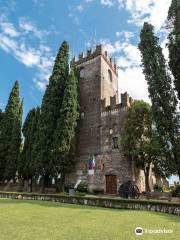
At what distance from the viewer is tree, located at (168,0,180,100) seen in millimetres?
19656

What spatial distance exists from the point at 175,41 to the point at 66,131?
44.0 feet

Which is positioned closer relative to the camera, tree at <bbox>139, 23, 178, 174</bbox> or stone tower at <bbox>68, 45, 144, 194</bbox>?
tree at <bbox>139, 23, 178, 174</bbox>

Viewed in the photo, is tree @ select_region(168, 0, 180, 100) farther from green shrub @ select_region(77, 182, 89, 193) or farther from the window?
green shrub @ select_region(77, 182, 89, 193)

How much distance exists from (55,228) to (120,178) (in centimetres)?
1705

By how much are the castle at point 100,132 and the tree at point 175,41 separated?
21.7ft

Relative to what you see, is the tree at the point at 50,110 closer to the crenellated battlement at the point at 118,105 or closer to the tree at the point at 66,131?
the tree at the point at 66,131

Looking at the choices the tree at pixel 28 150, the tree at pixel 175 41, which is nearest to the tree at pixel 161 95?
the tree at pixel 175 41

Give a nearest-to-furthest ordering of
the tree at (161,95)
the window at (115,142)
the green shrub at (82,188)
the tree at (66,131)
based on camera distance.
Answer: the tree at (161,95)
the tree at (66,131)
the green shrub at (82,188)
the window at (115,142)

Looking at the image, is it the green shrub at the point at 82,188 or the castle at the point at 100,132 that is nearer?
the castle at the point at 100,132

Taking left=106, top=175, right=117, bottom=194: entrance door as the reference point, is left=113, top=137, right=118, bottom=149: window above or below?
above

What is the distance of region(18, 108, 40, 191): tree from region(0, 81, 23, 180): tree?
1307 mm

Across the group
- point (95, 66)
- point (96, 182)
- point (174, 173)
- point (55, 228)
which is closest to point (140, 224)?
point (55, 228)

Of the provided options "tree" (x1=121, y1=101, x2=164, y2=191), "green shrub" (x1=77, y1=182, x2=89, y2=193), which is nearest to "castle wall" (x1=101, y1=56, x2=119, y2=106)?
"tree" (x1=121, y1=101, x2=164, y2=191)

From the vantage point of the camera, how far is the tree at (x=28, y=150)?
88.6 feet
